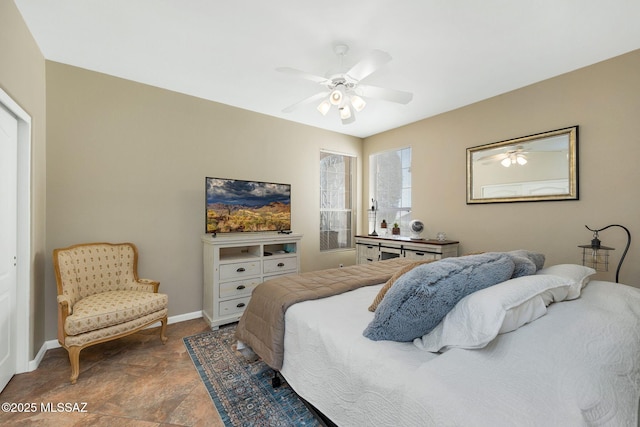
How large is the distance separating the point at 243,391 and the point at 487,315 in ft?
5.68

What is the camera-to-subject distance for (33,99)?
2.30 metres

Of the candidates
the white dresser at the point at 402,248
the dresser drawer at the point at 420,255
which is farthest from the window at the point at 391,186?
the dresser drawer at the point at 420,255

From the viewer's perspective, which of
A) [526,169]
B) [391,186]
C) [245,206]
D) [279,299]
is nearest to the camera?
[279,299]

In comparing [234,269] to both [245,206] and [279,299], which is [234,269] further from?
[279,299]

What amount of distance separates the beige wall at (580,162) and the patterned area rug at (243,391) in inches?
114

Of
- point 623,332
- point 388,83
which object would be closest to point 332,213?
point 388,83

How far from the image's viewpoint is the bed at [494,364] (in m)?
0.81

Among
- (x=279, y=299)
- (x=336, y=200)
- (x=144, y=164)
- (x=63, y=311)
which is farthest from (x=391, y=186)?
(x=63, y=311)

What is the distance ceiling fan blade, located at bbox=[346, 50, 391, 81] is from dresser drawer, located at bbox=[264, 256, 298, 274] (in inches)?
90.5

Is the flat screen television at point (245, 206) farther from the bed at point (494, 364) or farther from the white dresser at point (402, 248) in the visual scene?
the bed at point (494, 364)

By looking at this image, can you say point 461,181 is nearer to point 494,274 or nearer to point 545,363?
point 494,274

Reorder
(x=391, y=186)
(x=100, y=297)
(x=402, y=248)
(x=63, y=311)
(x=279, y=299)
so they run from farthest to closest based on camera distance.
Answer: (x=391, y=186) → (x=402, y=248) → (x=100, y=297) → (x=63, y=311) → (x=279, y=299)

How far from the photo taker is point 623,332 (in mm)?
1104

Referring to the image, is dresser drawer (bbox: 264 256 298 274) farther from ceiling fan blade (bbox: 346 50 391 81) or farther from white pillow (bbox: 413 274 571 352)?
white pillow (bbox: 413 274 571 352)
